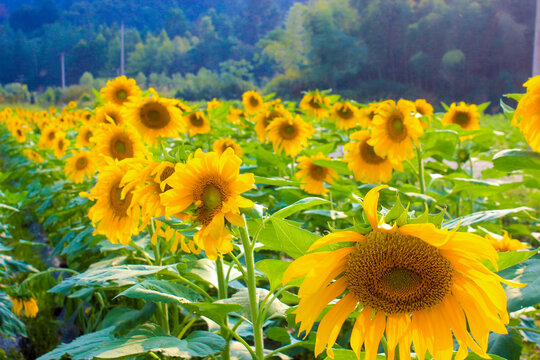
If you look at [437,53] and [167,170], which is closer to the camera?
[167,170]

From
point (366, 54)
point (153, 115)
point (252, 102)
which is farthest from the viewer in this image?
point (366, 54)

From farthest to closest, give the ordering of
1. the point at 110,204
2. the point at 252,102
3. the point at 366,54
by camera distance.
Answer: the point at 366,54, the point at 252,102, the point at 110,204

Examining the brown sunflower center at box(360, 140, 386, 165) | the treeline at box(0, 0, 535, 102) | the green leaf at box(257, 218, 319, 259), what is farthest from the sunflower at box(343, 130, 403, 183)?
the treeline at box(0, 0, 535, 102)

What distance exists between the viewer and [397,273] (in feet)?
2.27

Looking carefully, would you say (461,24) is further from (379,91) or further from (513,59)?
(379,91)

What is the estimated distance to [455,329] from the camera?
2.25 ft

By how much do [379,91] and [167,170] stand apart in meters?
32.1

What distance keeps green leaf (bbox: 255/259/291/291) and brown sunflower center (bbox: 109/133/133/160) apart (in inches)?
51.3

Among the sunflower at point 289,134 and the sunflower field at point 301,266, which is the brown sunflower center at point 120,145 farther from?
the sunflower at point 289,134

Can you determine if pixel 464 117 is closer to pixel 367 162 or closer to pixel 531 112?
pixel 367 162

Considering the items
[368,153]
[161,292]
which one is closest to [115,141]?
[368,153]

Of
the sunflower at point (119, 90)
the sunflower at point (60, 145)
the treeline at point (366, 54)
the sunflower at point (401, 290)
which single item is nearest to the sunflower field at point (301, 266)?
the sunflower at point (401, 290)

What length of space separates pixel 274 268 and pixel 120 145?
1.38 metres

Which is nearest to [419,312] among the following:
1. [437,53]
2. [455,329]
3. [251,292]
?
[455,329]
